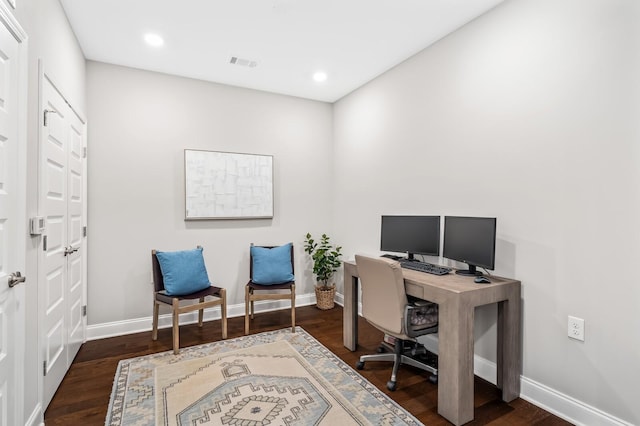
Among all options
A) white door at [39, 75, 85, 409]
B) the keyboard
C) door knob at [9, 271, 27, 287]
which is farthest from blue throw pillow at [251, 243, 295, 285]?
door knob at [9, 271, 27, 287]

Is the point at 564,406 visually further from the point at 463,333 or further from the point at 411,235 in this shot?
the point at 411,235

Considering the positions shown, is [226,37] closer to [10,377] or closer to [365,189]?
[365,189]

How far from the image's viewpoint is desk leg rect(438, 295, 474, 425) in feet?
6.47

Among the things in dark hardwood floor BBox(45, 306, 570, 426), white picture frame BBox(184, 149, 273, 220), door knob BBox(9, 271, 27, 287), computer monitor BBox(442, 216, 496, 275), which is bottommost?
dark hardwood floor BBox(45, 306, 570, 426)

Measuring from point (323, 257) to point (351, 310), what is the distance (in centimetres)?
128

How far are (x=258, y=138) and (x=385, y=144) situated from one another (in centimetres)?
153

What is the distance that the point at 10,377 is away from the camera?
5.07 ft

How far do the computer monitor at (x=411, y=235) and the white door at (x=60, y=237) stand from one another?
2.58 m

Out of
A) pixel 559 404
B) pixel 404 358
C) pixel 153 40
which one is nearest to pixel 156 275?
pixel 153 40

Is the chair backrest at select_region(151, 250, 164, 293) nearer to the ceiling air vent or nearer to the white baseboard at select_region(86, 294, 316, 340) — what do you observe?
the white baseboard at select_region(86, 294, 316, 340)

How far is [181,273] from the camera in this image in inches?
123

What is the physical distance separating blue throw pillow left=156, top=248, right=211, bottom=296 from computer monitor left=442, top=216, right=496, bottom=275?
87.7 inches

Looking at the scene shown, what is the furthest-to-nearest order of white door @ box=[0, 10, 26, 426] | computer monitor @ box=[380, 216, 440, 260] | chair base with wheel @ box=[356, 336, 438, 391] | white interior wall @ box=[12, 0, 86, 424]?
computer monitor @ box=[380, 216, 440, 260], chair base with wheel @ box=[356, 336, 438, 391], white interior wall @ box=[12, 0, 86, 424], white door @ box=[0, 10, 26, 426]

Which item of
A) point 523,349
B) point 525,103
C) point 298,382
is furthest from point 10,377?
point 525,103
